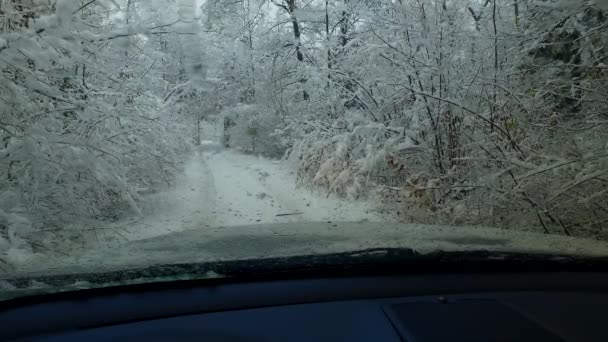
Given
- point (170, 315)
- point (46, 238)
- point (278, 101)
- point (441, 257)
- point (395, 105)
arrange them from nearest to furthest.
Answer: point (170, 315) < point (441, 257) < point (46, 238) < point (395, 105) < point (278, 101)

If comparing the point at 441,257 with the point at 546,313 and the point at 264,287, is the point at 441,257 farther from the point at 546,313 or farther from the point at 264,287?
the point at 264,287

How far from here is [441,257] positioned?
96.7 inches

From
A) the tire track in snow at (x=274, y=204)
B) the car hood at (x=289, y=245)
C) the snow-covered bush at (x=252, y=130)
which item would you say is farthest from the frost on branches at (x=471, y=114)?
the snow-covered bush at (x=252, y=130)

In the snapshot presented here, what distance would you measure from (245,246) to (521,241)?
1.67 m

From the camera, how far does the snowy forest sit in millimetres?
5516

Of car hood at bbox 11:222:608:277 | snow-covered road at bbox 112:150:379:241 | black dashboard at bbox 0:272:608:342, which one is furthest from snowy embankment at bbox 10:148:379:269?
black dashboard at bbox 0:272:608:342

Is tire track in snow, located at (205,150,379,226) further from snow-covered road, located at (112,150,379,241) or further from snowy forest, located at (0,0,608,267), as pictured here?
snowy forest, located at (0,0,608,267)

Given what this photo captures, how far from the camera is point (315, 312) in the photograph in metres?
1.93

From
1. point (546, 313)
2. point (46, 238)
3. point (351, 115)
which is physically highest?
point (351, 115)

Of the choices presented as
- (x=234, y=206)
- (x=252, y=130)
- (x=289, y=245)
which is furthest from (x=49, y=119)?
(x=252, y=130)

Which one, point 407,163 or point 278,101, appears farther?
point 278,101

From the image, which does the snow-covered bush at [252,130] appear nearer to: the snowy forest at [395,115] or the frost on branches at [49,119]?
the snowy forest at [395,115]

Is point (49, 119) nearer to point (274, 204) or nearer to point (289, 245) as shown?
point (289, 245)

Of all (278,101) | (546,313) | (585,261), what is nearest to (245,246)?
(546,313)
